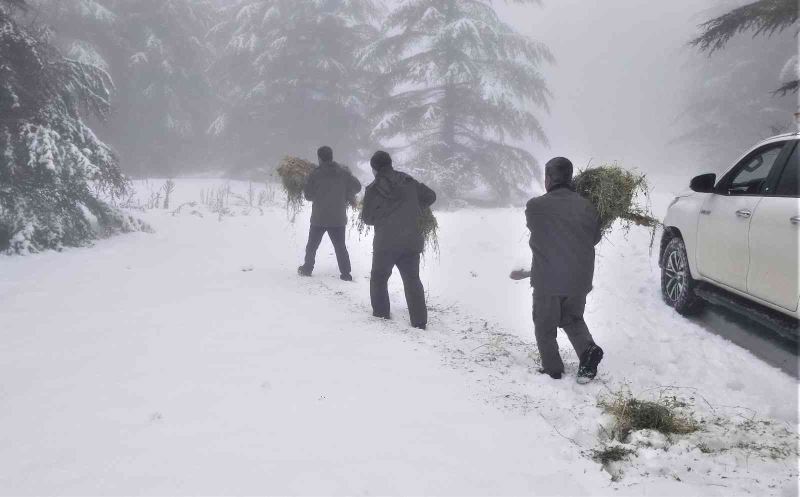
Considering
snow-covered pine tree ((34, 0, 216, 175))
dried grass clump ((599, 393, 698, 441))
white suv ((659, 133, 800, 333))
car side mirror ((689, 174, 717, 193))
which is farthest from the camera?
snow-covered pine tree ((34, 0, 216, 175))

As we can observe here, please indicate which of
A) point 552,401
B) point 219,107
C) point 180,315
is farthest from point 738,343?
point 219,107

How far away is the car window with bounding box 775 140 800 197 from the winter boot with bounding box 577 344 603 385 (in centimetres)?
197

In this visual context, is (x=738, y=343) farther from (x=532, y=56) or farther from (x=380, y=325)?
(x=532, y=56)

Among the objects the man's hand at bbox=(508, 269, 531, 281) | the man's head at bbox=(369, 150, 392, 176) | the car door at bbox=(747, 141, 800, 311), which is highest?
the man's head at bbox=(369, 150, 392, 176)

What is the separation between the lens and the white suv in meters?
3.85

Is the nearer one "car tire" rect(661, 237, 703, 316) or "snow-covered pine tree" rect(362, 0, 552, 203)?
"car tire" rect(661, 237, 703, 316)

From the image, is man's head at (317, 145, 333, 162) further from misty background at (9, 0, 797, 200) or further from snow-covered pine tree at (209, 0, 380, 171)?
snow-covered pine tree at (209, 0, 380, 171)

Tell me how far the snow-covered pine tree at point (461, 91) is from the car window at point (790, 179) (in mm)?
12186

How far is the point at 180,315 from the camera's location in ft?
17.3

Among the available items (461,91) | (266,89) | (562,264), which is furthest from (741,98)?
(562,264)

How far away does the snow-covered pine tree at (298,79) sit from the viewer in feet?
74.9

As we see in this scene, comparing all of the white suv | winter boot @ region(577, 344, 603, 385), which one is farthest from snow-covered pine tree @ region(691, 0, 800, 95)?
winter boot @ region(577, 344, 603, 385)

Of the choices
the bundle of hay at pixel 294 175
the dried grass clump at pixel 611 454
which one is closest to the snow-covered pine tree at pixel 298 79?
the bundle of hay at pixel 294 175

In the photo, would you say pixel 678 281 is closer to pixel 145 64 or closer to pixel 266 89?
pixel 266 89
